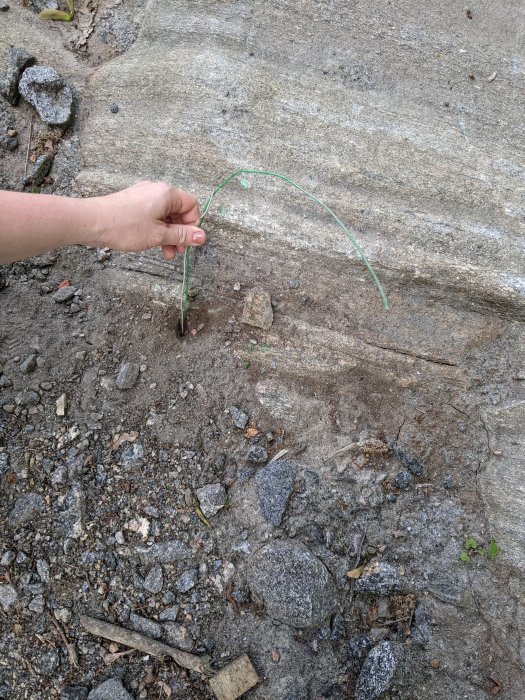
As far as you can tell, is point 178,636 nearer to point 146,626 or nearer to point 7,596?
point 146,626

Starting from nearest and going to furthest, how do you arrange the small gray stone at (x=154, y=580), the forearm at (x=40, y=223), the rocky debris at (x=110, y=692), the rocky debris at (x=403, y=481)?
the forearm at (x=40, y=223) < the rocky debris at (x=110, y=692) < the small gray stone at (x=154, y=580) < the rocky debris at (x=403, y=481)

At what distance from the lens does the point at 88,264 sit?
2.34 metres

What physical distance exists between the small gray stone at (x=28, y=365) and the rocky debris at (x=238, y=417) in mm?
788

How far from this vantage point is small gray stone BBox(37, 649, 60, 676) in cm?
179

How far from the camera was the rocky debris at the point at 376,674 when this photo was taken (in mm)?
1791

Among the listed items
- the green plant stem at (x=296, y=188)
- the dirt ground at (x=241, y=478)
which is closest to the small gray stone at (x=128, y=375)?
the dirt ground at (x=241, y=478)

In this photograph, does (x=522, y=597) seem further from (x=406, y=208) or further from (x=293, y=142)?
(x=293, y=142)

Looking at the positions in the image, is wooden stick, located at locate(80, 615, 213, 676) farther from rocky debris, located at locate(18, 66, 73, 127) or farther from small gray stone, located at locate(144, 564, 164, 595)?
rocky debris, located at locate(18, 66, 73, 127)

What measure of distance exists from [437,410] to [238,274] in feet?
3.22

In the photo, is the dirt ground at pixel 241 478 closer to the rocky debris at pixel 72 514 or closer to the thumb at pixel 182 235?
the rocky debris at pixel 72 514

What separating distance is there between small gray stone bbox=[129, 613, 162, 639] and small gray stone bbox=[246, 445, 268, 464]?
64cm

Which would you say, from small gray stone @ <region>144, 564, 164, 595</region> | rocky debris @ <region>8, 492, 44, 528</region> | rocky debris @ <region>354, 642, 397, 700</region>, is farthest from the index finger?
rocky debris @ <region>354, 642, 397, 700</region>

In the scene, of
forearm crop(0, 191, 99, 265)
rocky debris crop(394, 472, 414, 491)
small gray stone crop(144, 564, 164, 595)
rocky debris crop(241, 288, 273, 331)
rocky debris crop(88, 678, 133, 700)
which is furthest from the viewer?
rocky debris crop(241, 288, 273, 331)

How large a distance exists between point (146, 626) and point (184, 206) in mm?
1478
